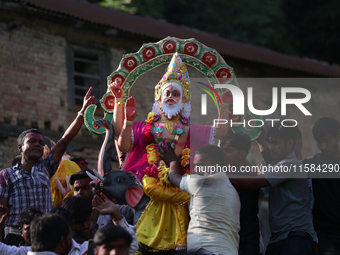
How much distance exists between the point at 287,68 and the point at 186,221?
1139 cm

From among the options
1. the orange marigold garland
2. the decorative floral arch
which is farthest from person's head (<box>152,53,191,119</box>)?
the decorative floral arch

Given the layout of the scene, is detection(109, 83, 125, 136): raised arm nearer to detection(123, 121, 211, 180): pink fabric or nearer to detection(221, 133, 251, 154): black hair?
detection(123, 121, 211, 180): pink fabric

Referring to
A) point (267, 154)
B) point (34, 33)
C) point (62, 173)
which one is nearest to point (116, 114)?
point (62, 173)

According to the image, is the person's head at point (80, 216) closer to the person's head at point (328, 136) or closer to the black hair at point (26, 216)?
the black hair at point (26, 216)

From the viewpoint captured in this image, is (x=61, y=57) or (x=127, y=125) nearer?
(x=127, y=125)

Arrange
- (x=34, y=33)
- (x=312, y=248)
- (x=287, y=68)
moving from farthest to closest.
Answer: (x=287, y=68) < (x=34, y=33) < (x=312, y=248)

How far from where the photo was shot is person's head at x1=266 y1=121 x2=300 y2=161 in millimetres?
6391

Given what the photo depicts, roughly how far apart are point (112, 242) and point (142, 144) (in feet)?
8.28

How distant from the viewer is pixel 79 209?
6.35 metres

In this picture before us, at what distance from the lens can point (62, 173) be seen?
8172 millimetres

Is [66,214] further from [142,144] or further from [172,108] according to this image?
[172,108]

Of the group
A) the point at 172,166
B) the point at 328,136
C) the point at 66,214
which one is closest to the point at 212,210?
the point at 172,166

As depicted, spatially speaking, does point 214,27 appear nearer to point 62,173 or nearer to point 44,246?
point 62,173

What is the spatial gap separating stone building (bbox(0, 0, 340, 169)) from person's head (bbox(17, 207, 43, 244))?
759 centimetres
